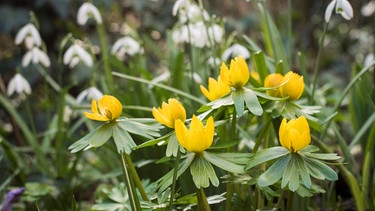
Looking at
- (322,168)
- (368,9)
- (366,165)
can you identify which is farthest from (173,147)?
(368,9)

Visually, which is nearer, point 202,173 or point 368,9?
point 202,173

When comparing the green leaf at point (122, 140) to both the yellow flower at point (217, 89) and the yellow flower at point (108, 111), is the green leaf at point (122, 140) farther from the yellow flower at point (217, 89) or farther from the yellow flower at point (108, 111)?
the yellow flower at point (217, 89)

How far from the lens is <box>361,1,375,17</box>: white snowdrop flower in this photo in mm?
4947

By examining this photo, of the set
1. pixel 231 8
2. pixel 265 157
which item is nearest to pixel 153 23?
pixel 231 8

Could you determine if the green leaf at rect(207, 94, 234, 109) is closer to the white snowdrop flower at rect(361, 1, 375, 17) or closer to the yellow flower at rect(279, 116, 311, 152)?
the yellow flower at rect(279, 116, 311, 152)

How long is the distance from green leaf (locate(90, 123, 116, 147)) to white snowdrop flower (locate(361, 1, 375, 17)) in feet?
14.1

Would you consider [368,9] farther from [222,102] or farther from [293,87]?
[222,102]

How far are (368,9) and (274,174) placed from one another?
4.43 m

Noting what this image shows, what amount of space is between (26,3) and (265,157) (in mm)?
3108

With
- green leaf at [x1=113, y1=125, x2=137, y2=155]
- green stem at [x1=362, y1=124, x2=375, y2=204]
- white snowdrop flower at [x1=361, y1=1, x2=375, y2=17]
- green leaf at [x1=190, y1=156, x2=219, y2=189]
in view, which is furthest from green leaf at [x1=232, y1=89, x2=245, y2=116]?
white snowdrop flower at [x1=361, y1=1, x2=375, y2=17]

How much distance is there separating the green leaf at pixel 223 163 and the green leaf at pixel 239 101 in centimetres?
10

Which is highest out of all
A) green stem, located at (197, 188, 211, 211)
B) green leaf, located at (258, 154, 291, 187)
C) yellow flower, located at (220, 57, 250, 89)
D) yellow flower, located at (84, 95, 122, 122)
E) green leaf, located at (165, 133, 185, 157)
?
yellow flower, located at (220, 57, 250, 89)

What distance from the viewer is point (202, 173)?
1048mm

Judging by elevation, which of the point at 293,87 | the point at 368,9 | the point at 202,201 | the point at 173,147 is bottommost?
the point at 202,201
